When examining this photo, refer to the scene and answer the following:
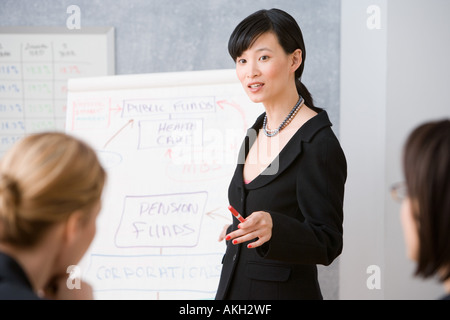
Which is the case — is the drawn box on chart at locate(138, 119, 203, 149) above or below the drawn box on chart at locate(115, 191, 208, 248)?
above

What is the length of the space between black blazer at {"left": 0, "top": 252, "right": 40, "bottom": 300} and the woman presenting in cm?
57

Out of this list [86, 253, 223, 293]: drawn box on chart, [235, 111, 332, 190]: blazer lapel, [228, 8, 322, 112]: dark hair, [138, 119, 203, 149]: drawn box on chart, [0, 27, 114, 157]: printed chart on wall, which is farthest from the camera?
[0, 27, 114, 157]: printed chart on wall

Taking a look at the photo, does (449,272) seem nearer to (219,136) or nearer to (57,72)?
(219,136)

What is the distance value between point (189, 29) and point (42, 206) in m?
1.81

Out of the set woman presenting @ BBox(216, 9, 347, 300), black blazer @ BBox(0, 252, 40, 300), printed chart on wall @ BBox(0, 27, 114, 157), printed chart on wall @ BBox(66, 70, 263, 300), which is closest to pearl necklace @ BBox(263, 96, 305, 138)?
woman presenting @ BBox(216, 9, 347, 300)

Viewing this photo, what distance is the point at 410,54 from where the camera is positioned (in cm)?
215

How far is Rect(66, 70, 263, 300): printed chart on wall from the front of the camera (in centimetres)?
191

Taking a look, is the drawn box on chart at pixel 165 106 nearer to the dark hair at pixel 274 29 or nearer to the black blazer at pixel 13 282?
the dark hair at pixel 274 29

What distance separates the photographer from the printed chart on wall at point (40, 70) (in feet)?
8.29

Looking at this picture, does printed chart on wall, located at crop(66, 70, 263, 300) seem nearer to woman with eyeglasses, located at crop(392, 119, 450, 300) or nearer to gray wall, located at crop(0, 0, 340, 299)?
gray wall, located at crop(0, 0, 340, 299)

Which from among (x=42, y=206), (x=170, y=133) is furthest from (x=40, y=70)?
(x=42, y=206)

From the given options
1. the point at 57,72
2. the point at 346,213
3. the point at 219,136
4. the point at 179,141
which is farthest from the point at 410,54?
the point at 57,72

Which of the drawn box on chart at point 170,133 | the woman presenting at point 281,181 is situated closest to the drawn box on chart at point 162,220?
the drawn box on chart at point 170,133
